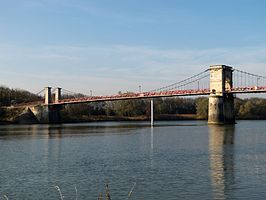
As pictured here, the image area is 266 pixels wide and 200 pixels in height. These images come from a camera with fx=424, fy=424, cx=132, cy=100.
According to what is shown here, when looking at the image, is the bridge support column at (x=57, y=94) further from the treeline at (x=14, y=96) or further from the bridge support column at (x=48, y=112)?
the treeline at (x=14, y=96)

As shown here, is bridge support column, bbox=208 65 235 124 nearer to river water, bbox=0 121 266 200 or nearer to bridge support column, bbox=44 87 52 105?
bridge support column, bbox=44 87 52 105

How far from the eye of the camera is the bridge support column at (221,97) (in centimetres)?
7044

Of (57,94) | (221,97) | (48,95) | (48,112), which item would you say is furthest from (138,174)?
(57,94)

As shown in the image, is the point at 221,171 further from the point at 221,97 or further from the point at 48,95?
the point at 48,95

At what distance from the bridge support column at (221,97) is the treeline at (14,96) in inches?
1873

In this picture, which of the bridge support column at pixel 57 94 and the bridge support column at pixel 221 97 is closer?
the bridge support column at pixel 221 97

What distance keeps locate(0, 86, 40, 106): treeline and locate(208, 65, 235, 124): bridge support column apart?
156 feet

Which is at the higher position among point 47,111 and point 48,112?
point 47,111

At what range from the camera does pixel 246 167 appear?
18.9m

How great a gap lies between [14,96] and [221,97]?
52034 mm

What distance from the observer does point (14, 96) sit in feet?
330

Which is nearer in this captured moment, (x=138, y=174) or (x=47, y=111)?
(x=138, y=174)

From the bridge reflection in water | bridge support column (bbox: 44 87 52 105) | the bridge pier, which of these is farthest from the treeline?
the bridge reflection in water

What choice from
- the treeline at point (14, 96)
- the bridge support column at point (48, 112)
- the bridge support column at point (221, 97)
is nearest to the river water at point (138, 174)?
the bridge support column at point (221, 97)
